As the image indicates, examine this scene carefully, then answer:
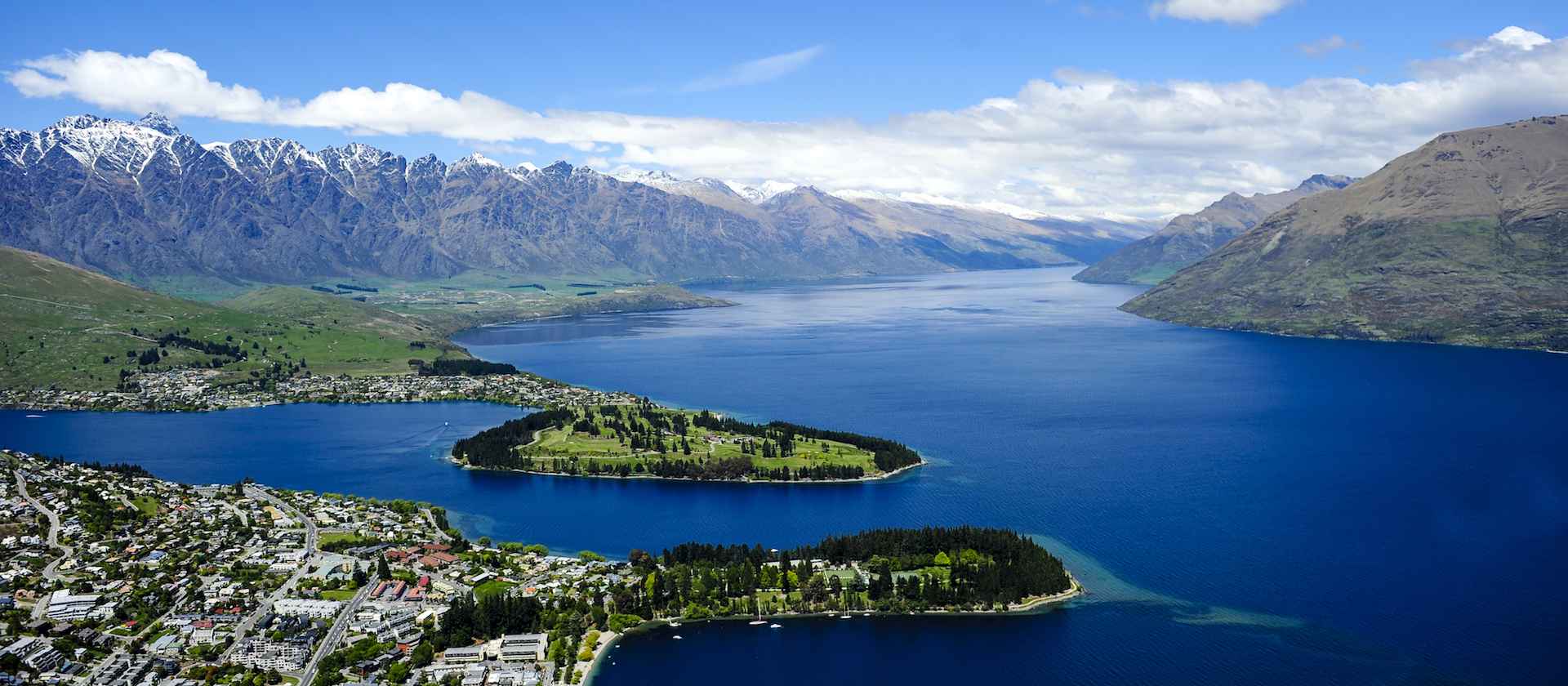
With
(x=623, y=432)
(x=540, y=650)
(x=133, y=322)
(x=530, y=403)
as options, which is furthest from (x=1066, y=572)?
(x=133, y=322)

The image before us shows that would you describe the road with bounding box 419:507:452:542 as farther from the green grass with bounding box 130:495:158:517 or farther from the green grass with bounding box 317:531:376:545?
the green grass with bounding box 130:495:158:517

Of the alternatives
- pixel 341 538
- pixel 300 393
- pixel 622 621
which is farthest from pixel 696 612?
pixel 300 393

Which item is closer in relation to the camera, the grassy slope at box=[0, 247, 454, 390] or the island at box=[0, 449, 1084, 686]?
the island at box=[0, 449, 1084, 686]

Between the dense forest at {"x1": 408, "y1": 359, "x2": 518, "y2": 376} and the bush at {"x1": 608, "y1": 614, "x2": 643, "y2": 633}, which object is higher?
the dense forest at {"x1": 408, "y1": 359, "x2": 518, "y2": 376}

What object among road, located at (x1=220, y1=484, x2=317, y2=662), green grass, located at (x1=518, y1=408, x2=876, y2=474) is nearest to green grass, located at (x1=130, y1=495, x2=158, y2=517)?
road, located at (x1=220, y1=484, x2=317, y2=662)

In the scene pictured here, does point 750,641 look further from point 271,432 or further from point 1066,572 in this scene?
point 271,432

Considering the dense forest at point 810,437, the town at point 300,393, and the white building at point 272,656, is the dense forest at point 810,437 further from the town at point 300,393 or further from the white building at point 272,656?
the white building at point 272,656
